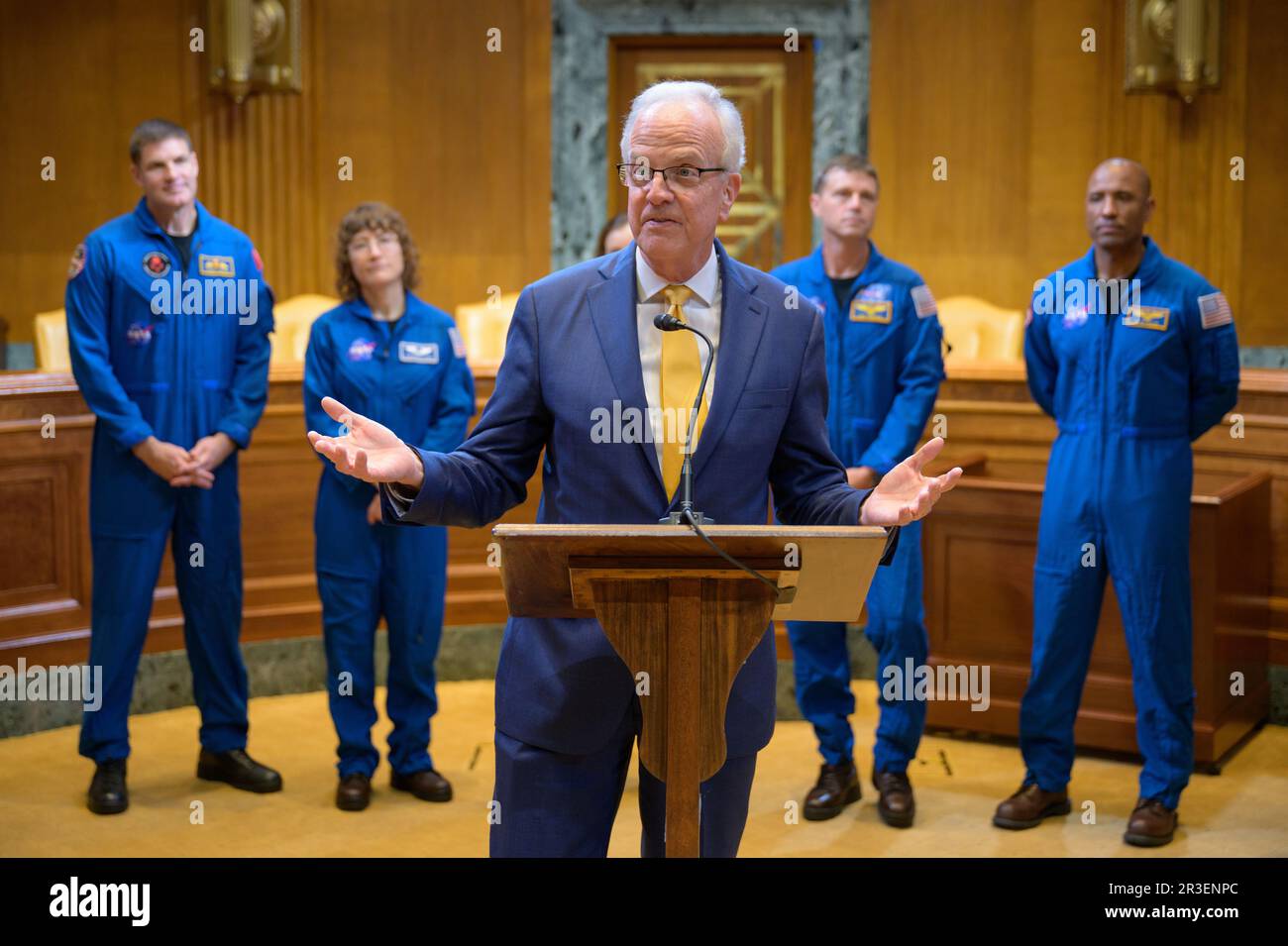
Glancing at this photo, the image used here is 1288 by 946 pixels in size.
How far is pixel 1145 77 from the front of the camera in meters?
7.99

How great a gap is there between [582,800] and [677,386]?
61 cm

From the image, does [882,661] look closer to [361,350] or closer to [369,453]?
[361,350]

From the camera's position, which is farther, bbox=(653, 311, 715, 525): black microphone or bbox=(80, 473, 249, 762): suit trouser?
bbox=(80, 473, 249, 762): suit trouser

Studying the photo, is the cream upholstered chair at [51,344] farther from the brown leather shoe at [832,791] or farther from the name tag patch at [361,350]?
the brown leather shoe at [832,791]

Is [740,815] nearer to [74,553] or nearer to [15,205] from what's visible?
[74,553]

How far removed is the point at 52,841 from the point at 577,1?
581cm

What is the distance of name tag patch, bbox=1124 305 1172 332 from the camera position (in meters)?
4.14

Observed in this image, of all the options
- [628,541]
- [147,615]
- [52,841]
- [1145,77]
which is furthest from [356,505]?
[1145,77]

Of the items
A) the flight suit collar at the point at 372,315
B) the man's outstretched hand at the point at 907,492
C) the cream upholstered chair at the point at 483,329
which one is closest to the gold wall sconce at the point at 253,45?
the cream upholstered chair at the point at 483,329

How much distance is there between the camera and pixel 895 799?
4.37 meters

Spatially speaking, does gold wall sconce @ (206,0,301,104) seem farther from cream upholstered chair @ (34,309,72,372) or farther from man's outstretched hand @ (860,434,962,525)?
man's outstretched hand @ (860,434,962,525)
